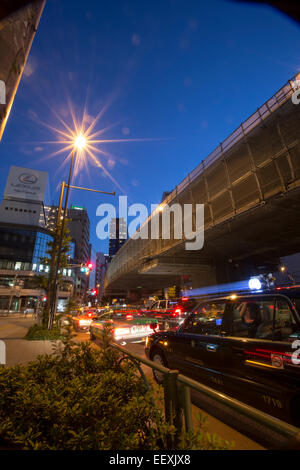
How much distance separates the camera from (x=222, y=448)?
1430mm

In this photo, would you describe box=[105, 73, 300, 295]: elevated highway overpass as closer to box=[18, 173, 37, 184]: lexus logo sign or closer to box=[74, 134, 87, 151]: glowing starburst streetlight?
box=[74, 134, 87, 151]: glowing starburst streetlight

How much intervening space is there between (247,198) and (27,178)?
3652 inches

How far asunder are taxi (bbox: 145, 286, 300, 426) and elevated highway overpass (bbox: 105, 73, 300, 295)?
437 inches

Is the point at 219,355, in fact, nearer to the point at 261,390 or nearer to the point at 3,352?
the point at 261,390

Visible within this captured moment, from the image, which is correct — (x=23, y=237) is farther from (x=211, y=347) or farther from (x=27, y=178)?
(x=211, y=347)

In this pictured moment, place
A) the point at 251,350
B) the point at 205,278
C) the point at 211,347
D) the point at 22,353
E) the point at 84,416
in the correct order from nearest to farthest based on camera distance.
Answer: the point at 84,416 < the point at 251,350 < the point at 211,347 < the point at 22,353 < the point at 205,278

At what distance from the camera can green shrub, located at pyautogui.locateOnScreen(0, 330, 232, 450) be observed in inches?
67.4

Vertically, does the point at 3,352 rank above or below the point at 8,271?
below

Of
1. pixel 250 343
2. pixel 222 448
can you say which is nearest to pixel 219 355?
pixel 250 343

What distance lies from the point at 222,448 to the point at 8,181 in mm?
103807

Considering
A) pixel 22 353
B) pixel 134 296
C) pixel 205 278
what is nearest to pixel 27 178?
pixel 134 296

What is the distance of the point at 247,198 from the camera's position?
54.7 feet

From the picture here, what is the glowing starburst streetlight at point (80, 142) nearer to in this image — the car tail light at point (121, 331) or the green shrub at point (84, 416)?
the car tail light at point (121, 331)

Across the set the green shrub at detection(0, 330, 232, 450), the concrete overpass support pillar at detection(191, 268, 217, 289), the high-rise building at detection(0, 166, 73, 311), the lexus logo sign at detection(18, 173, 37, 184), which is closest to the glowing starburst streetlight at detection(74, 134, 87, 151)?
the green shrub at detection(0, 330, 232, 450)
